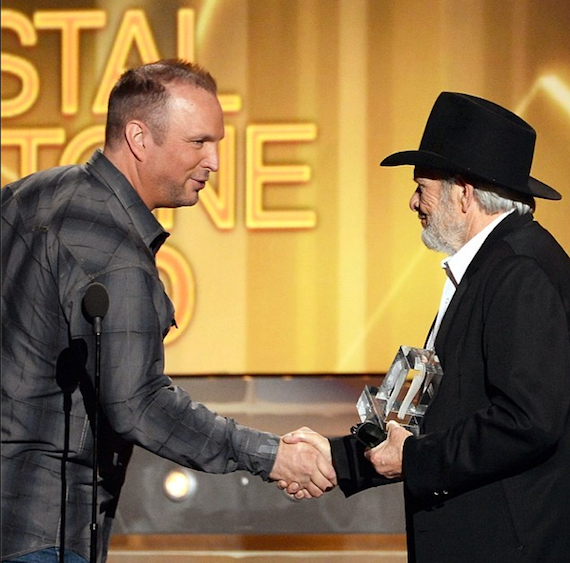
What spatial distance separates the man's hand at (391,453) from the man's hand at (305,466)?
1.44 feet

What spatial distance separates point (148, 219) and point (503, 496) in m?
1.14

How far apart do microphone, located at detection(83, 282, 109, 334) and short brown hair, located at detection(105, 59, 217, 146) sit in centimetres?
64

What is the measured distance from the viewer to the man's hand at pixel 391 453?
9.11ft

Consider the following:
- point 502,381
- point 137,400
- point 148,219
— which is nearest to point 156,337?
point 137,400

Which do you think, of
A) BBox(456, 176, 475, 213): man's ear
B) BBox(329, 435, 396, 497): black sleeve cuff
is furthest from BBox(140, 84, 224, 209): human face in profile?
BBox(329, 435, 396, 497): black sleeve cuff

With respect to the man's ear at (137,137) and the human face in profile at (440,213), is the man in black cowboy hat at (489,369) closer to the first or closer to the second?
the human face in profile at (440,213)

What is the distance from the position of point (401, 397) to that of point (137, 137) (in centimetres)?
100

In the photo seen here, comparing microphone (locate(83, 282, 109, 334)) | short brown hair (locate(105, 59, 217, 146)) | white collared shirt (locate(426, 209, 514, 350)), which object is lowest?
microphone (locate(83, 282, 109, 334))

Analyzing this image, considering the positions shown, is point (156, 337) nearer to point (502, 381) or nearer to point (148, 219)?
point (148, 219)

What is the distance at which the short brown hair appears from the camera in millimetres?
3002

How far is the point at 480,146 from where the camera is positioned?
9.23ft

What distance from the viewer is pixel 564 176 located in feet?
19.7

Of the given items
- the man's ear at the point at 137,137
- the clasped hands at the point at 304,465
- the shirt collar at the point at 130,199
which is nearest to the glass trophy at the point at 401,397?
the clasped hands at the point at 304,465

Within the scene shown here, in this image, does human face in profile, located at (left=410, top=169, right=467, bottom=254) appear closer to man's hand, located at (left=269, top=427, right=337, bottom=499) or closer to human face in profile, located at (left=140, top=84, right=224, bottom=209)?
human face in profile, located at (left=140, top=84, right=224, bottom=209)
